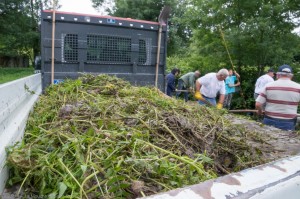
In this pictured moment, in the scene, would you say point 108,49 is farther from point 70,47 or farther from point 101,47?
point 70,47

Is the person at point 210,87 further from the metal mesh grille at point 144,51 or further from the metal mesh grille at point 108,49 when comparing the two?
the metal mesh grille at point 108,49

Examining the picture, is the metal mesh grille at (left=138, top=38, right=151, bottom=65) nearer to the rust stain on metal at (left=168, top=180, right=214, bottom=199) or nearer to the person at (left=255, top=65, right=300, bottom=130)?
→ the person at (left=255, top=65, right=300, bottom=130)

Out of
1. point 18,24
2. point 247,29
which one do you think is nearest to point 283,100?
point 247,29

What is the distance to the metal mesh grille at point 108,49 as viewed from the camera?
484cm

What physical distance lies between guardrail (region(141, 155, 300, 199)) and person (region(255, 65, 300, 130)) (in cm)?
418

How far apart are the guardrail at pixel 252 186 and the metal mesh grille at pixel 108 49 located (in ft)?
13.6

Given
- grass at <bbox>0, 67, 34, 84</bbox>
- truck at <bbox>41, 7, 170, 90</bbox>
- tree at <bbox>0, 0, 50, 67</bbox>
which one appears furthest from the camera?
tree at <bbox>0, 0, 50, 67</bbox>

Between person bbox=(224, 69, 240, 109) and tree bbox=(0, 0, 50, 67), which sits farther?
tree bbox=(0, 0, 50, 67)

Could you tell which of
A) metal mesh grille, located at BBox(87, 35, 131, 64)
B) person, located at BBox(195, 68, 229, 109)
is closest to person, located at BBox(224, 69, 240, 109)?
person, located at BBox(195, 68, 229, 109)

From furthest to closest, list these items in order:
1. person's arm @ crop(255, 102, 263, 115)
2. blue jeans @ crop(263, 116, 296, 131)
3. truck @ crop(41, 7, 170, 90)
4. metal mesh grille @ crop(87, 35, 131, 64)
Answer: person's arm @ crop(255, 102, 263, 115), blue jeans @ crop(263, 116, 296, 131), metal mesh grille @ crop(87, 35, 131, 64), truck @ crop(41, 7, 170, 90)

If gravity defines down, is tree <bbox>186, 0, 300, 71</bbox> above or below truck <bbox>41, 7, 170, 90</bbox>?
above

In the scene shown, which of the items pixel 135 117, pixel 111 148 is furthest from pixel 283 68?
pixel 111 148

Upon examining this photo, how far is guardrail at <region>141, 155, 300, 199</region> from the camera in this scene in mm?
831

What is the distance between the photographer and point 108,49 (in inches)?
195
